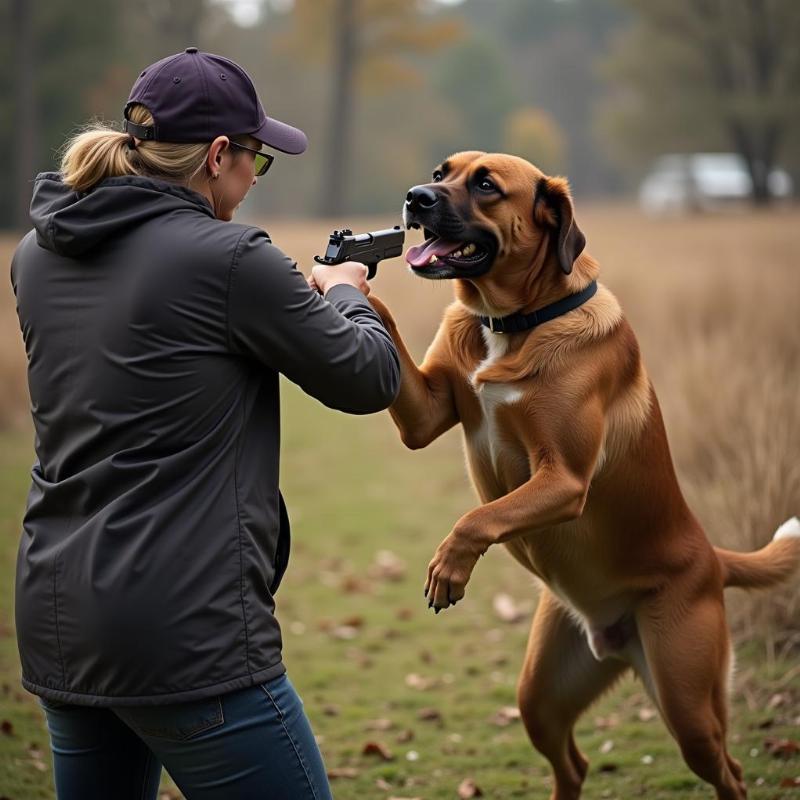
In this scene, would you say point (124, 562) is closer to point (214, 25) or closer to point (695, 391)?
point (695, 391)

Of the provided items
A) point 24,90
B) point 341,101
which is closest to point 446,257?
point 24,90

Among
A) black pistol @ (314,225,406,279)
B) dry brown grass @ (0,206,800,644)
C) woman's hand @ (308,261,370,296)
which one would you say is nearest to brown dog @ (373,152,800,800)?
black pistol @ (314,225,406,279)

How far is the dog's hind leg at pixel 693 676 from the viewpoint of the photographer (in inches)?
136

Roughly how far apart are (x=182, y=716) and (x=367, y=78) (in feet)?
99.1

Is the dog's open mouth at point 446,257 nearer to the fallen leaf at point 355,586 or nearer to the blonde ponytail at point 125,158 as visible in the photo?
the blonde ponytail at point 125,158

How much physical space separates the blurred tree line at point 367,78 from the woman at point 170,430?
57.9 feet

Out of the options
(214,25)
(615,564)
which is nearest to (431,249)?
(615,564)

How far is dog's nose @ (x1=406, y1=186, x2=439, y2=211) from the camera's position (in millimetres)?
3236

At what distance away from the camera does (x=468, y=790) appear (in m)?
4.26

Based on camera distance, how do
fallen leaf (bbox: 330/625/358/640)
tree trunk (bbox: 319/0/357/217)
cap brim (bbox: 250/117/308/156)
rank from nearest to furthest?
cap brim (bbox: 250/117/308/156), fallen leaf (bbox: 330/625/358/640), tree trunk (bbox: 319/0/357/217)

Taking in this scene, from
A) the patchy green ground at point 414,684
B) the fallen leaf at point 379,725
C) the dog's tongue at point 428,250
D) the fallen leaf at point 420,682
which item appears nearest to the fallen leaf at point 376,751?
the patchy green ground at point 414,684

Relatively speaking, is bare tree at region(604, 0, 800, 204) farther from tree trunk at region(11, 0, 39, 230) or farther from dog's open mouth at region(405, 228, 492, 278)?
dog's open mouth at region(405, 228, 492, 278)

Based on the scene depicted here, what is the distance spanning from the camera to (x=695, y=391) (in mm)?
7262

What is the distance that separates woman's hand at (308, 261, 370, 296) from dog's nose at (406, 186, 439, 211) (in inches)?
20.3
